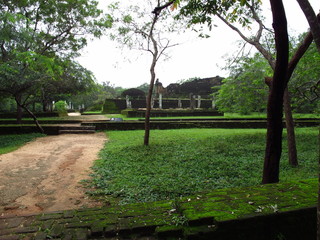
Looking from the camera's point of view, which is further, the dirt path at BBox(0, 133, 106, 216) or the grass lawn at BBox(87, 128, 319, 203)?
the grass lawn at BBox(87, 128, 319, 203)

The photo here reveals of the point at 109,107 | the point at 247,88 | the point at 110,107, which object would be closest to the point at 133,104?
the point at 110,107

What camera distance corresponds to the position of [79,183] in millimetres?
4137

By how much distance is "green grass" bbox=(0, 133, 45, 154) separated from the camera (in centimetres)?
723

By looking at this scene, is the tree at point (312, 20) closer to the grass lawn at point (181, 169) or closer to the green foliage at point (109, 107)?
the grass lawn at point (181, 169)

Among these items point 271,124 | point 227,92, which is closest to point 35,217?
point 271,124

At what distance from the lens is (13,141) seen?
844 centimetres

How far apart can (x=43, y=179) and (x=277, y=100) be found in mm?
4406

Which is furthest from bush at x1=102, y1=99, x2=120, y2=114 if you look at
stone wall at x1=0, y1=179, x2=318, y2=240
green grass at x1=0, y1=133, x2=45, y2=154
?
stone wall at x1=0, y1=179, x2=318, y2=240

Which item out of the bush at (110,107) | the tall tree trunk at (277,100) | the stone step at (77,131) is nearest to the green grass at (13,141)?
the stone step at (77,131)

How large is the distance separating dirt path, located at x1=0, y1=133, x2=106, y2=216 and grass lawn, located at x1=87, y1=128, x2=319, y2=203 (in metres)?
0.39

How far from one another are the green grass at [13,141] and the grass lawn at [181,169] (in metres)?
3.31

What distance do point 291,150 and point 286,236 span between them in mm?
4214

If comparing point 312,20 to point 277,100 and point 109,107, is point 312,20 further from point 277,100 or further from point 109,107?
point 109,107

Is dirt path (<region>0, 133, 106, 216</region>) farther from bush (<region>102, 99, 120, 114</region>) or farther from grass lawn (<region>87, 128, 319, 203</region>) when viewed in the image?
bush (<region>102, 99, 120, 114</region>)
